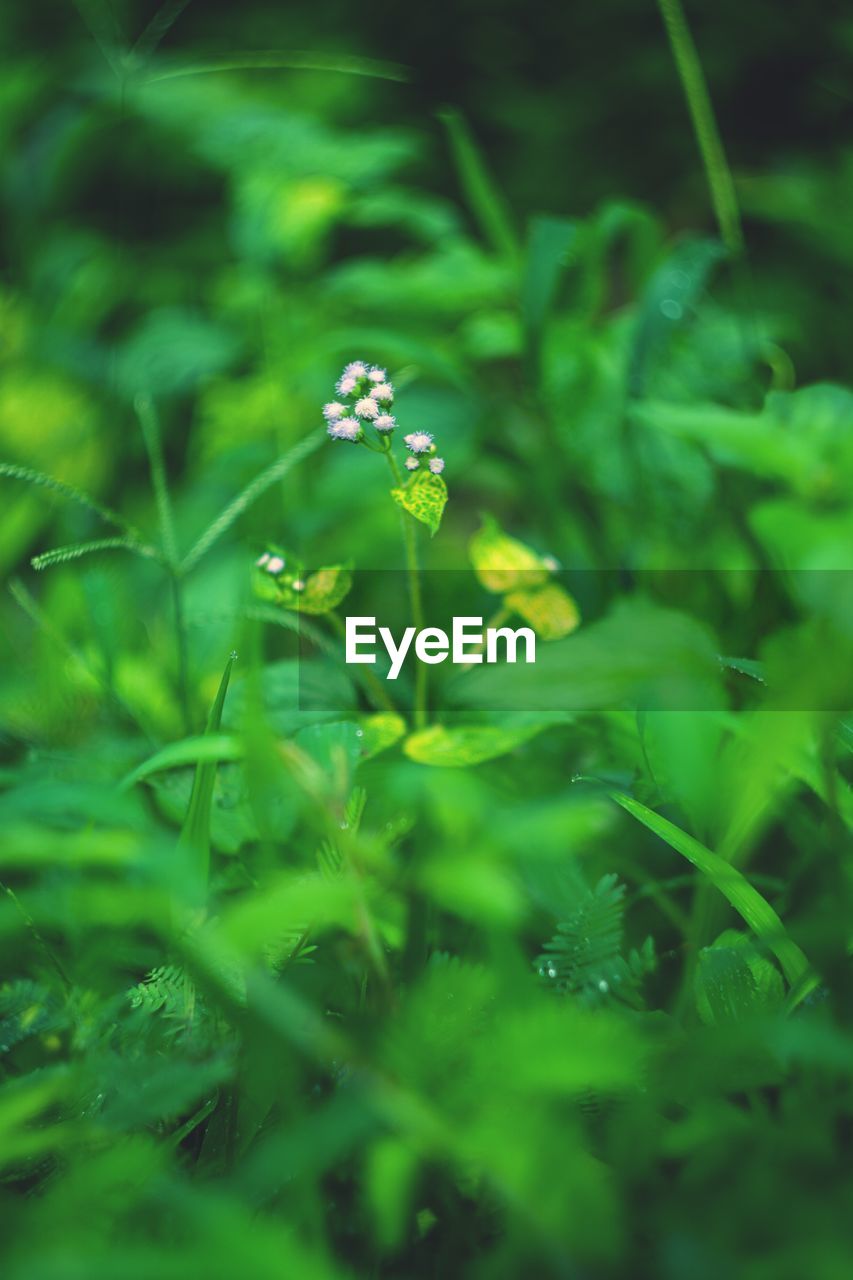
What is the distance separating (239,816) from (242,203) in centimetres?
112

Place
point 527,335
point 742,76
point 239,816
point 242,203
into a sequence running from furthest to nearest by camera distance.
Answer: point 742,76 < point 242,203 < point 527,335 < point 239,816

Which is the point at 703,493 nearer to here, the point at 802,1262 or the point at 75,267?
the point at 802,1262

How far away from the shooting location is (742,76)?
5.51ft

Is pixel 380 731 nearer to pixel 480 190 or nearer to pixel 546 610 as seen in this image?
pixel 546 610

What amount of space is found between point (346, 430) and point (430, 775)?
8.9 inches

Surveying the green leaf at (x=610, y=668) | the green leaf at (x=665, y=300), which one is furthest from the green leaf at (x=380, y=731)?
the green leaf at (x=665, y=300)

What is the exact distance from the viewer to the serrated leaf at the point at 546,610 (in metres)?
0.70

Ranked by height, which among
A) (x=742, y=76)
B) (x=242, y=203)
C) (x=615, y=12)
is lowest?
(x=242, y=203)

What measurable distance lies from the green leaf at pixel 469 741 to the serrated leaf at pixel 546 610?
0.24ft

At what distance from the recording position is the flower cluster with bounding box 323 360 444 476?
1.79 feet

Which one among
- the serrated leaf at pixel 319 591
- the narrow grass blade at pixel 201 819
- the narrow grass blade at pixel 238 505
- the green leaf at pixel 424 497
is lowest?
the narrow grass blade at pixel 201 819

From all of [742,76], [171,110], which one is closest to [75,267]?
[171,110]

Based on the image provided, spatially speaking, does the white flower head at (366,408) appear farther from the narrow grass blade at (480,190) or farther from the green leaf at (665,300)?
the narrow grass blade at (480,190)

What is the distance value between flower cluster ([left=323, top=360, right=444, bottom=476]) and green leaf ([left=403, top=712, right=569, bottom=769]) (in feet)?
0.65
